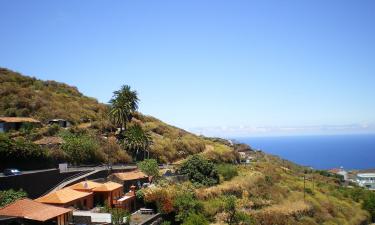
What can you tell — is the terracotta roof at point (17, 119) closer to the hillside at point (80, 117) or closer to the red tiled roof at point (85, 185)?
the hillside at point (80, 117)

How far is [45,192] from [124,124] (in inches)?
1196

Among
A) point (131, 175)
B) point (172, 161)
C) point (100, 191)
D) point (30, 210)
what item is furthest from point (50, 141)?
point (30, 210)

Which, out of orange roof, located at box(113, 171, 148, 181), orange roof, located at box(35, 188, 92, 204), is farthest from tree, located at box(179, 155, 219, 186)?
orange roof, located at box(35, 188, 92, 204)

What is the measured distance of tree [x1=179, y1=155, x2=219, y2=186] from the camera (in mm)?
52406

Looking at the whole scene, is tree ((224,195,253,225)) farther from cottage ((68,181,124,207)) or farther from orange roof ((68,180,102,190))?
orange roof ((68,180,102,190))

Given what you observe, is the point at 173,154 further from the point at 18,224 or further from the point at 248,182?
the point at 18,224

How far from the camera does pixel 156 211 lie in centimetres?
4131

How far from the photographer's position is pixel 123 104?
6322 centimetres

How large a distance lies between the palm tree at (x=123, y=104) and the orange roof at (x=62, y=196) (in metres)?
27.6

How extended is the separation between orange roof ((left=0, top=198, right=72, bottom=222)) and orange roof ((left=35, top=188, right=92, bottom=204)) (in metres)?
2.64

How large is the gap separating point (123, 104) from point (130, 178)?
20404 millimetres

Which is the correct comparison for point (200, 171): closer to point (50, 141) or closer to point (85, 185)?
point (85, 185)

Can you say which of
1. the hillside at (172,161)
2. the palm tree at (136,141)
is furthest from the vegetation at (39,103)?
the palm tree at (136,141)

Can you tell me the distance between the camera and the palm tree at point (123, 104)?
208 feet
